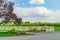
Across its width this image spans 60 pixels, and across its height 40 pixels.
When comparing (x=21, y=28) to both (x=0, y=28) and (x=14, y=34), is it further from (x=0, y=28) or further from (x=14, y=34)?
(x=0, y=28)

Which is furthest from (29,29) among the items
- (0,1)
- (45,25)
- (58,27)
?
(0,1)

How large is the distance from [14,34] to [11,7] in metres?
1.96

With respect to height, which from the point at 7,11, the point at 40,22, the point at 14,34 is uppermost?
the point at 7,11

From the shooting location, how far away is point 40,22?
1206cm

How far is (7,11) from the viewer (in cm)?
1297

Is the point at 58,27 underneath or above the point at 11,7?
underneath

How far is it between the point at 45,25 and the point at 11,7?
278cm

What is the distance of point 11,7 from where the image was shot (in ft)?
41.4

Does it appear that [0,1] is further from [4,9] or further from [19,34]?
[19,34]

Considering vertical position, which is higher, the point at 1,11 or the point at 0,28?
the point at 1,11

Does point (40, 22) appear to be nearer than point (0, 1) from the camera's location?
Yes

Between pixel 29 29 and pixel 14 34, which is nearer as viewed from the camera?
pixel 14 34

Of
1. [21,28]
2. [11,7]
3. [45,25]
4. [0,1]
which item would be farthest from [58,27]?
[0,1]

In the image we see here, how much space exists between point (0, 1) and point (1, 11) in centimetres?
75
